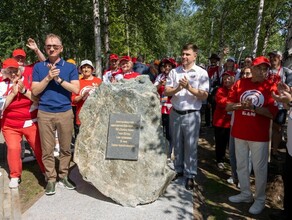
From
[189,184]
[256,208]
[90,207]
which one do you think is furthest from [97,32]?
[256,208]

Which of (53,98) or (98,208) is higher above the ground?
(53,98)

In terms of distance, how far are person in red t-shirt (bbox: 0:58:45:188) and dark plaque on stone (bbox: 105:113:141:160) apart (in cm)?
125

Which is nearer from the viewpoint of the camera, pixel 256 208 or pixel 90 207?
pixel 90 207

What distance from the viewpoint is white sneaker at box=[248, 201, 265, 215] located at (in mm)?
3903

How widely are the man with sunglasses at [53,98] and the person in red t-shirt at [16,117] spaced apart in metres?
0.36

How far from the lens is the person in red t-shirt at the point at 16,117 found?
4176 mm

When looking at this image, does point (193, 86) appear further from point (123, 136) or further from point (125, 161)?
point (125, 161)

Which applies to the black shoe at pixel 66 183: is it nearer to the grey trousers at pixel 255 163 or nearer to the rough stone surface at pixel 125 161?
the rough stone surface at pixel 125 161

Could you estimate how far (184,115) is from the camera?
417 centimetres

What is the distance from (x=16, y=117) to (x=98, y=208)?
73.8 inches

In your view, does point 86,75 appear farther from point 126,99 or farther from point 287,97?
point 287,97

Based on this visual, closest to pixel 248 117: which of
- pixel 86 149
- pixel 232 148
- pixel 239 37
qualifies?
pixel 232 148

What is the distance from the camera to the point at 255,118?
12.1ft

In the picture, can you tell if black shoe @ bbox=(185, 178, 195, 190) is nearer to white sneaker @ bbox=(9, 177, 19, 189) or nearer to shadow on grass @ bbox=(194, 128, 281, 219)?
shadow on grass @ bbox=(194, 128, 281, 219)
